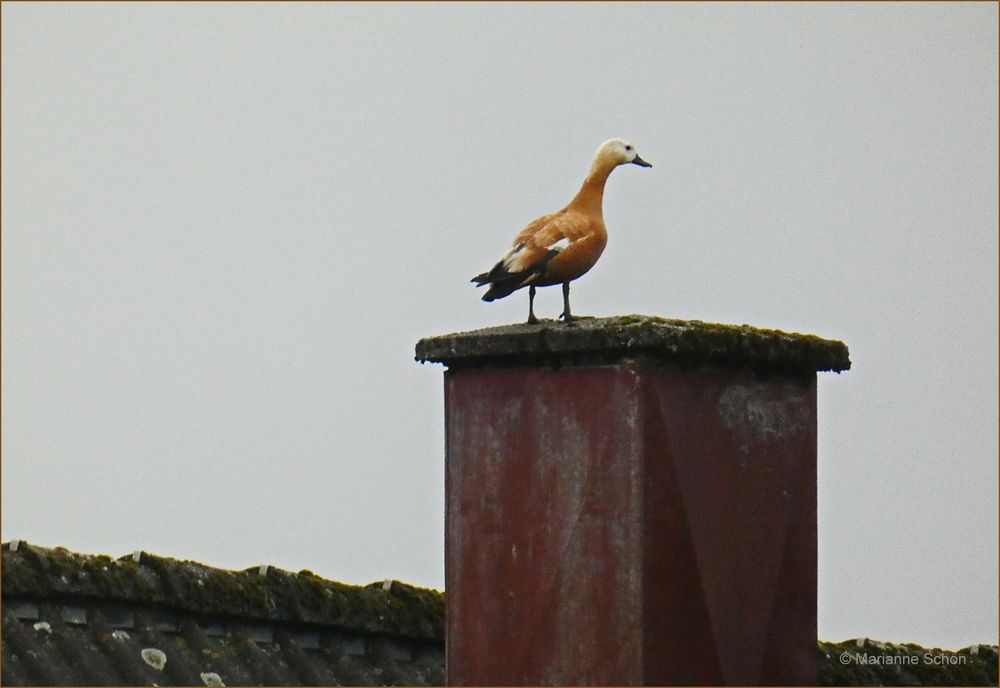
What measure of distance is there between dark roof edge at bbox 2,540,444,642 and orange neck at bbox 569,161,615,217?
7.09 feet

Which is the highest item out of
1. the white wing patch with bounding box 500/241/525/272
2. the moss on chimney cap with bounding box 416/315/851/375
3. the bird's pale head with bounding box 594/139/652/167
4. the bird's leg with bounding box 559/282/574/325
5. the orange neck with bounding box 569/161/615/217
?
the bird's pale head with bounding box 594/139/652/167

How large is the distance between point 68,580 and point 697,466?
2.46m

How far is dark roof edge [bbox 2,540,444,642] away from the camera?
19.1 feet

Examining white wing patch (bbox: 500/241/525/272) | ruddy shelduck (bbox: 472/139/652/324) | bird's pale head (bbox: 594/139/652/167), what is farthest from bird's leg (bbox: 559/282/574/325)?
bird's pale head (bbox: 594/139/652/167)

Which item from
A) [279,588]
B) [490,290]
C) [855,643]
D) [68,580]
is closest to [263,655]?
[279,588]

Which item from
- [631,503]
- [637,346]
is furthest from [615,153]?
[631,503]

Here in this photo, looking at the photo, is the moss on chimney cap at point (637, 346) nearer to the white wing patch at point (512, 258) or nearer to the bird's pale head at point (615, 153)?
the white wing patch at point (512, 258)

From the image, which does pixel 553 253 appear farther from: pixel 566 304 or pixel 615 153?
pixel 615 153

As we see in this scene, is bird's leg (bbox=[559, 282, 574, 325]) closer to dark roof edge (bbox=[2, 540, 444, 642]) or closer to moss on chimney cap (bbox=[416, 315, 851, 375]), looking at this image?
moss on chimney cap (bbox=[416, 315, 851, 375])

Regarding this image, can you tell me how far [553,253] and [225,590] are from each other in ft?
6.92

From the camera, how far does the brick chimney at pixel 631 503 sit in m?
4.62

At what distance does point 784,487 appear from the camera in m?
5.00

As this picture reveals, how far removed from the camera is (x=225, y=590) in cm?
633

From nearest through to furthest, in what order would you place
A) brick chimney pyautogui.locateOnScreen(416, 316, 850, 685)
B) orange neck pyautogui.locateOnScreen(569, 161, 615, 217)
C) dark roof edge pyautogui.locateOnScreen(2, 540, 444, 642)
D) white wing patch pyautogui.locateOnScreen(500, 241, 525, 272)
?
brick chimney pyautogui.locateOnScreen(416, 316, 850, 685)
white wing patch pyautogui.locateOnScreen(500, 241, 525, 272)
orange neck pyautogui.locateOnScreen(569, 161, 615, 217)
dark roof edge pyautogui.locateOnScreen(2, 540, 444, 642)
